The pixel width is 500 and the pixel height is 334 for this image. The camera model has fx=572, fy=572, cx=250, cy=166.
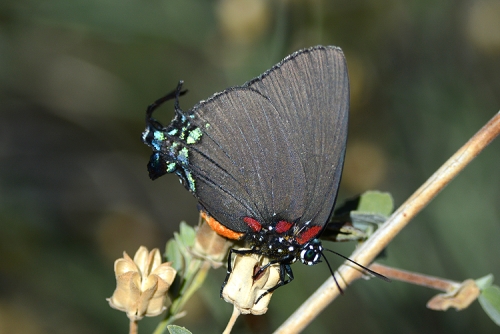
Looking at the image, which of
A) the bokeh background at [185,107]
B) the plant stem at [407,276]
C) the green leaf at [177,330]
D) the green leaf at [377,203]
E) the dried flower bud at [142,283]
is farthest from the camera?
the bokeh background at [185,107]

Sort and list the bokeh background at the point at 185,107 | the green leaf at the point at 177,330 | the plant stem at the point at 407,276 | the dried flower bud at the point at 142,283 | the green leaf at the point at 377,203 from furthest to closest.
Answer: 1. the bokeh background at the point at 185,107
2. the green leaf at the point at 377,203
3. the plant stem at the point at 407,276
4. the dried flower bud at the point at 142,283
5. the green leaf at the point at 177,330

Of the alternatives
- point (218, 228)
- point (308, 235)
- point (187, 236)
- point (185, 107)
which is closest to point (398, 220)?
point (308, 235)

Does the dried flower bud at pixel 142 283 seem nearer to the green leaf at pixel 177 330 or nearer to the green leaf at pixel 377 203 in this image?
the green leaf at pixel 177 330

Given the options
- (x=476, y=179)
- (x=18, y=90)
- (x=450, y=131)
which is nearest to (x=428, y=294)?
(x=476, y=179)

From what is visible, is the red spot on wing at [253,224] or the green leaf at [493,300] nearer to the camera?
the green leaf at [493,300]

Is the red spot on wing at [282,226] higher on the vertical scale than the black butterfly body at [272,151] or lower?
lower

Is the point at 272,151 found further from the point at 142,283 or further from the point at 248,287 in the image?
the point at 142,283

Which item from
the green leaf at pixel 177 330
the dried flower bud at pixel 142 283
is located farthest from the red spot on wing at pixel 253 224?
the green leaf at pixel 177 330
